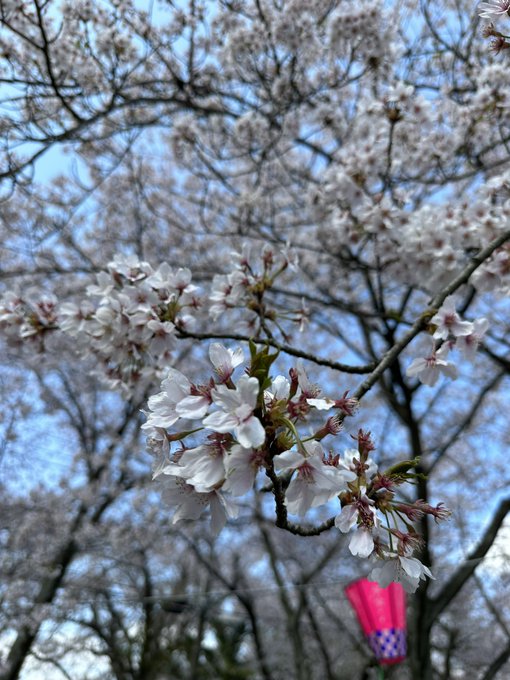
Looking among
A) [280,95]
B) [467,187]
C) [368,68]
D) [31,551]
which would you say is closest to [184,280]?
[280,95]

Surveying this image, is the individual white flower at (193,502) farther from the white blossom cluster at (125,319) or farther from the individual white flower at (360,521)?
the white blossom cluster at (125,319)

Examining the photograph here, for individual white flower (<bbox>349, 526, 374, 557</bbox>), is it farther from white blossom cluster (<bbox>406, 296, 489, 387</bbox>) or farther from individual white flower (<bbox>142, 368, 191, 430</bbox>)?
white blossom cluster (<bbox>406, 296, 489, 387</bbox>)

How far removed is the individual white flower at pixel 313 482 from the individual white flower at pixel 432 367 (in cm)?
84

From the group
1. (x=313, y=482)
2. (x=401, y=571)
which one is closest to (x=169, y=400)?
(x=313, y=482)

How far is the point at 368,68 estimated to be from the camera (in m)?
3.89

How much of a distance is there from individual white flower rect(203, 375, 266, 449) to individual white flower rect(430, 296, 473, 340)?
0.99m

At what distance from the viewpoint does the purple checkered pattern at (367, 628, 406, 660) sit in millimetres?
4488

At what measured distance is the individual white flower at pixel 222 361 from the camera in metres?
1.17

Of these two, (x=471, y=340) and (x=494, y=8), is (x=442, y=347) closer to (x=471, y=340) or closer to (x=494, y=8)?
(x=471, y=340)

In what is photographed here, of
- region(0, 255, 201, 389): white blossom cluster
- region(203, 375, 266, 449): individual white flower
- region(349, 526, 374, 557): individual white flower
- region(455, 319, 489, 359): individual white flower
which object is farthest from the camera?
region(0, 255, 201, 389): white blossom cluster

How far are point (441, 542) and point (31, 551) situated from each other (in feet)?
21.2

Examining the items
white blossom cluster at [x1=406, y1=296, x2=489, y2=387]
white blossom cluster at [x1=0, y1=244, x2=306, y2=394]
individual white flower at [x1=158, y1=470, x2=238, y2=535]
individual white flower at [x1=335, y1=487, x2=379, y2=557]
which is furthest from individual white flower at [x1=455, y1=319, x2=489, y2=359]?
individual white flower at [x1=158, y1=470, x2=238, y2=535]

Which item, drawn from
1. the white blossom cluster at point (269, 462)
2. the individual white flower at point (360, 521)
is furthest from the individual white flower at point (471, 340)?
the individual white flower at point (360, 521)

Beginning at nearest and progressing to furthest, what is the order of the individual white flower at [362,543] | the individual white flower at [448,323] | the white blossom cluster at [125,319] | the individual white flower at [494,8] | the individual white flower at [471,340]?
the individual white flower at [362,543] → the individual white flower at [494,8] → the individual white flower at [448,323] → the individual white flower at [471,340] → the white blossom cluster at [125,319]
